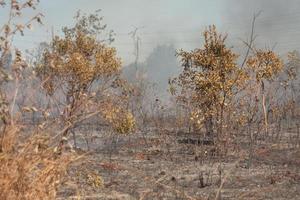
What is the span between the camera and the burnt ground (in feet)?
48.2

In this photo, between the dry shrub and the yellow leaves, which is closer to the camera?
the dry shrub

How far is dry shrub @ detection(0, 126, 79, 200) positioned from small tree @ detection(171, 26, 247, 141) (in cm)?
2112

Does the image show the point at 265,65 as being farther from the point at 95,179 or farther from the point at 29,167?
the point at 29,167

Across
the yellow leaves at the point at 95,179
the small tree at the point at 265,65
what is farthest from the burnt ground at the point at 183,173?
the small tree at the point at 265,65

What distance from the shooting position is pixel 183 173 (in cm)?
2147

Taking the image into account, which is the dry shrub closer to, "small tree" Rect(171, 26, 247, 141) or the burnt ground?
the burnt ground

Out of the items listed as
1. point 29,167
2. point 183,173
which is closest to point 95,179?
point 29,167

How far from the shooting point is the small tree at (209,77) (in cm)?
2659

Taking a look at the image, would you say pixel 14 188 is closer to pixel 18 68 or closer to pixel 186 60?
pixel 18 68

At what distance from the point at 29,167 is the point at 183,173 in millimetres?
17188

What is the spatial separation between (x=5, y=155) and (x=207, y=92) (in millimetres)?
22752

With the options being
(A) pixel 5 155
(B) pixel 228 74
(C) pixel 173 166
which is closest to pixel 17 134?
(A) pixel 5 155

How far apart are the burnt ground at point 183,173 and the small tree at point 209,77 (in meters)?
2.27

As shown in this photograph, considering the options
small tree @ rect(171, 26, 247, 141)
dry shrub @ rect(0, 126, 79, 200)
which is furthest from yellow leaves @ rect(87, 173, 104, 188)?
small tree @ rect(171, 26, 247, 141)
